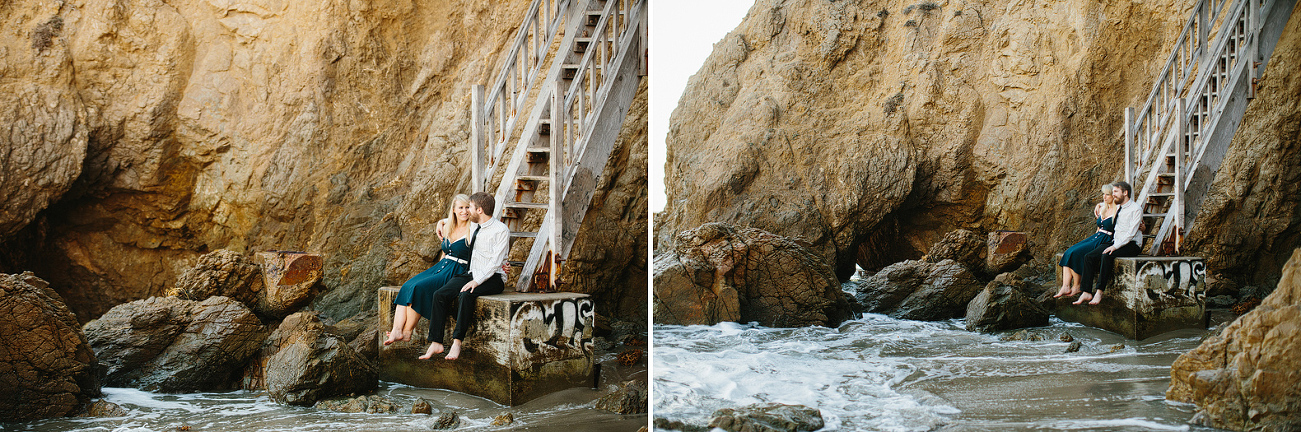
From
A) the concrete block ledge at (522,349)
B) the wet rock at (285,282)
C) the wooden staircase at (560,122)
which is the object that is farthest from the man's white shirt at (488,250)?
the wet rock at (285,282)

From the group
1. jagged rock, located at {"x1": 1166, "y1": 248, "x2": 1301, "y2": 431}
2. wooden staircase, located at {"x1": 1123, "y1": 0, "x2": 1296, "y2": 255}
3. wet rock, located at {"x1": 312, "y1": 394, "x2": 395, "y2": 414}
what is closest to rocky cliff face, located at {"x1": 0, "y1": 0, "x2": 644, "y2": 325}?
wet rock, located at {"x1": 312, "y1": 394, "x2": 395, "y2": 414}

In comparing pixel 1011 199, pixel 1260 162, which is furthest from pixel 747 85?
pixel 1260 162

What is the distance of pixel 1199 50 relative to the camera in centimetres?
453

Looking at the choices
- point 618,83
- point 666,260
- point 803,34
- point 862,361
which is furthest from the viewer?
point 803,34

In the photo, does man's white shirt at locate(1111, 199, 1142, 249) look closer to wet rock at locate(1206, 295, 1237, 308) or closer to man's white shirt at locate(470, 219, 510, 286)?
wet rock at locate(1206, 295, 1237, 308)

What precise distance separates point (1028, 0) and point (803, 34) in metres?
2.24

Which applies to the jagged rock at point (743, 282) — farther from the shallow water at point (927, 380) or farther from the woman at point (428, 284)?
the woman at point (428, 284)

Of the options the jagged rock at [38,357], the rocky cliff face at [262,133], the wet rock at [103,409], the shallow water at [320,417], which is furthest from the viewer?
the rocky cliff face at [262,133]

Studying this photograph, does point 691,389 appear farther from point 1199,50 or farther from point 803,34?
point 803,34

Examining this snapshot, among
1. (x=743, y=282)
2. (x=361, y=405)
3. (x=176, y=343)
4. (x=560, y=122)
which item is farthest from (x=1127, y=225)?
(x=176, y=343)

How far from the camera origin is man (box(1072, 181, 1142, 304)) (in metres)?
4.27

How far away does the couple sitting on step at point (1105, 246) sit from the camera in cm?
434

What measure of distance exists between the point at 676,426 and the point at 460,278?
2144mm

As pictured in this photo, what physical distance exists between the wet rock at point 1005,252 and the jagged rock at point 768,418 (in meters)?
3.57
